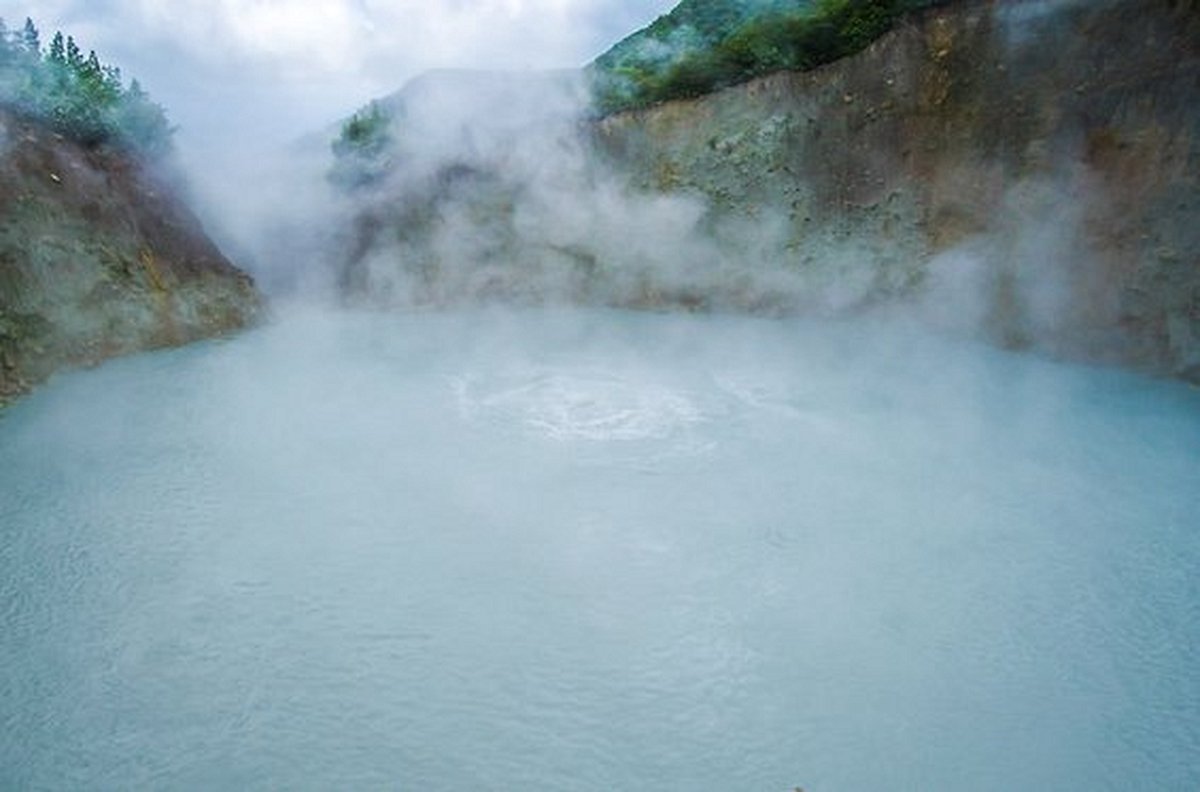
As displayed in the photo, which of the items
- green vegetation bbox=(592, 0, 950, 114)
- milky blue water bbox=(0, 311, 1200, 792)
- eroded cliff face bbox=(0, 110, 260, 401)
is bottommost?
milky blue water bbox=(0, 311, 1200, 792)

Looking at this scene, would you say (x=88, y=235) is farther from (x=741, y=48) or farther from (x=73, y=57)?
(x=741, y=48)

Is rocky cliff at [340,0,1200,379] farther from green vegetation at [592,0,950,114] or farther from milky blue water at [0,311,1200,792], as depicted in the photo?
milky blue water at [0,311,1200,792]

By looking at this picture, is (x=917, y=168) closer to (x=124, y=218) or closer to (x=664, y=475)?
(x=664, y=475)

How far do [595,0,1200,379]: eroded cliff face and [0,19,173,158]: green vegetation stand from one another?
8.00m

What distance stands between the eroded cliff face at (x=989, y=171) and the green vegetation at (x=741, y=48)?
278 mm

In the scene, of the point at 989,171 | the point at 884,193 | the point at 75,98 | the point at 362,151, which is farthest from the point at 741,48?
the point at 75,98

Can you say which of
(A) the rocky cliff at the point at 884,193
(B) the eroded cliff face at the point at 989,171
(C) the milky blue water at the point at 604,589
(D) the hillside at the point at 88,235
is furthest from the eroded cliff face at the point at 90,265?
(B) the eroded cliff face at the point at 989,171

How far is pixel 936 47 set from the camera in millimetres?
11961

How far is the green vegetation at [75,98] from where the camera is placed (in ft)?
36.5

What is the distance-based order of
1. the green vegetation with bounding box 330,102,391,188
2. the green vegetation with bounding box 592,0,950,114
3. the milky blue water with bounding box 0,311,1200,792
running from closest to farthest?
the milky blue water with bounding box 0,311,1200,792
the green vegetation with bounding box 592,0,950,114
the green vegetation with bounding box 330,102,391,188

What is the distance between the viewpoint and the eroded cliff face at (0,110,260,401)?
10.0 metres

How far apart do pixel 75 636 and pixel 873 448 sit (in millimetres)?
6449

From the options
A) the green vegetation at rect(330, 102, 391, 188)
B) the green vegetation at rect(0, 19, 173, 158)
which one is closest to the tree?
the green vegetation at rect(0, 19, 173, 158)

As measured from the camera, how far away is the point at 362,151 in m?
16.6
